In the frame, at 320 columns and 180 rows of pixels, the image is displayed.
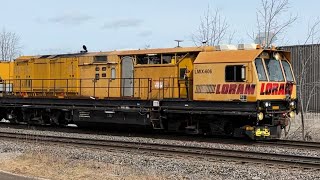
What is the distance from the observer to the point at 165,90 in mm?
17422

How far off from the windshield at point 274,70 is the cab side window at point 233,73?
1230mm

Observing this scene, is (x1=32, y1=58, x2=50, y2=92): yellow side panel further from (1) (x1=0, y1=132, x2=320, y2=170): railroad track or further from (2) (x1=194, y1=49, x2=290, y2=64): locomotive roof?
(2) (x1=194, y1=49, x2=290, y2=64): locomotive roof

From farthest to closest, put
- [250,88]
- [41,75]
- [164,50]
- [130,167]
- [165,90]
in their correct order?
[41,75] < [164,50] < [165,90] < [250,88] < [130,167]

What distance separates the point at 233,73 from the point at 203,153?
393 centimetres

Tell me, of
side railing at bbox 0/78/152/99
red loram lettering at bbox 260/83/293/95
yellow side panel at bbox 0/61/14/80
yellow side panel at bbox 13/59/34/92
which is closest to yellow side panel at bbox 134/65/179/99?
side railing at bbox 0/78/152/99

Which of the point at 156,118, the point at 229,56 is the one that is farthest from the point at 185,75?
the point at 229,56

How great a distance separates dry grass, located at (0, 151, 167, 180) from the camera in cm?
873

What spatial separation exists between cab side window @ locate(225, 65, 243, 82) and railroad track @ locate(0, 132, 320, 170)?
3107 millimetres

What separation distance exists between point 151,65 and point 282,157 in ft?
25.3

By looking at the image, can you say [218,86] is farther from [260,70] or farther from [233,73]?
[260,70]

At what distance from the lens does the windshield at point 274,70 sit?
50.6ft

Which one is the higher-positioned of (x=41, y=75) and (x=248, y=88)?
(x=41, y=75)

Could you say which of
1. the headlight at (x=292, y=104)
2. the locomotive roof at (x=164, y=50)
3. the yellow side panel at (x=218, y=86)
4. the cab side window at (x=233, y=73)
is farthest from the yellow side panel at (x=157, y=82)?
the headlight at (x=292, y=104)

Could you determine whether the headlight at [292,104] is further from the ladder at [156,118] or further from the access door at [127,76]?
the access door at [127,76]
